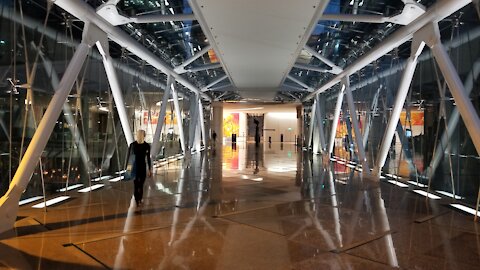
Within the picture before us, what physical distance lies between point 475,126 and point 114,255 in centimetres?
629

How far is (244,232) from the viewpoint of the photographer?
18.7 ft

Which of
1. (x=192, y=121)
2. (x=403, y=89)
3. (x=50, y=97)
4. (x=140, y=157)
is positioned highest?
(x=403, y=89)

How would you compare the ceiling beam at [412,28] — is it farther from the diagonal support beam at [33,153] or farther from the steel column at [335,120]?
the diagonal support beam at [33,153]

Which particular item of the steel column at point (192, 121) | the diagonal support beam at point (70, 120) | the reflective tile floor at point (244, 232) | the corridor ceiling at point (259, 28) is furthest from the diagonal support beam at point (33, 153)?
the steel column at point (192, 121)

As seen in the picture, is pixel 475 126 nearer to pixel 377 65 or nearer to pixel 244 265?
pixel 244 265

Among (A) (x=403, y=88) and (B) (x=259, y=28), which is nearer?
(B) (x=259, y=28)

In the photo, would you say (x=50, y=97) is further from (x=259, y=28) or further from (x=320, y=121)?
(x=320, y=121)

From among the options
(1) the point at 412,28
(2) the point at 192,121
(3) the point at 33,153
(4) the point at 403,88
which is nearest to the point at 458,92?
(1) the point at 412,28

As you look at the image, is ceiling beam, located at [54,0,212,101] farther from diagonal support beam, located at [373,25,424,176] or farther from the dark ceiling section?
diagonal support beam, located at [373,25,424,176]

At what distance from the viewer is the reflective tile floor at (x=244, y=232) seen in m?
4.42

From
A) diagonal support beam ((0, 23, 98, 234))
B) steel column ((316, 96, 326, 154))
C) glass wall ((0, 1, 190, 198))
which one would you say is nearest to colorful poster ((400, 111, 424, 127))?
diagonal support beam ((0, 23, 98, 234))

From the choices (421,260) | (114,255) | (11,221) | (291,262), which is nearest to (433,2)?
(421,260)

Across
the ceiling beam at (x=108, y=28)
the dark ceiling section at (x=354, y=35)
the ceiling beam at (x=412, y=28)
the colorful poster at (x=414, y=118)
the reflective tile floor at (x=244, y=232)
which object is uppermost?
the dark ceiling section at (x=354, y=35)

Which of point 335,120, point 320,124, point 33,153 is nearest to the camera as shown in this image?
point 33,153
